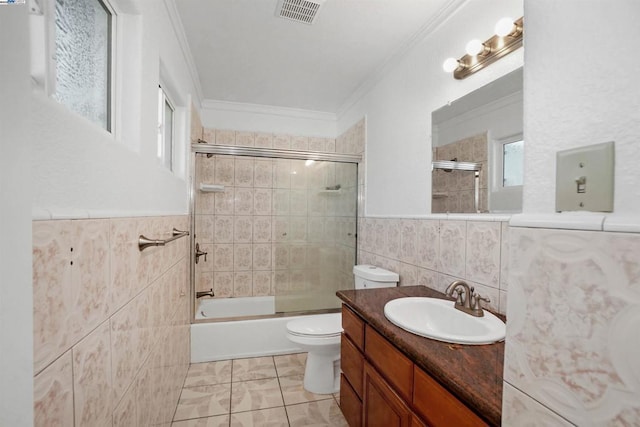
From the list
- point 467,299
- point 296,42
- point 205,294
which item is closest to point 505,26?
point 467,299


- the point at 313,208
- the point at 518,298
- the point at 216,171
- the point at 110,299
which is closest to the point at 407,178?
the point at 313,208

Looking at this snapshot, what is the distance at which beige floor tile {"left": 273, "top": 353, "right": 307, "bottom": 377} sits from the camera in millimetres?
2236

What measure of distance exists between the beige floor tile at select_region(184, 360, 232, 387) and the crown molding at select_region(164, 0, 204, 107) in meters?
2.39

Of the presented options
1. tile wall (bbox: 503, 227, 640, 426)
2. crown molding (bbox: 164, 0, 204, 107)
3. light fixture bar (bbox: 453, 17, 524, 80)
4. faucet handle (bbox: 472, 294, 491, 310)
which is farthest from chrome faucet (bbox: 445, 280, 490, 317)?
crown molding (bbox: 164, 0, 204, 107)

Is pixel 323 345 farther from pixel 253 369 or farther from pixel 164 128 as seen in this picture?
pixel 164 128

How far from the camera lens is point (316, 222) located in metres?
2.89

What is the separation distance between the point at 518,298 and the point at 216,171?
10.3 ft

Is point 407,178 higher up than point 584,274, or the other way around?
point 407,178

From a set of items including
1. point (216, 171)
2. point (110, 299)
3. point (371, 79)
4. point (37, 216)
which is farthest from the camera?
point (216, 171)

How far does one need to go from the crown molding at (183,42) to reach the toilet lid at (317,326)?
2.10 meters

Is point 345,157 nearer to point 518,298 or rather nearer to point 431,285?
point 431,285

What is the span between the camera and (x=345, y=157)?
2.78 m

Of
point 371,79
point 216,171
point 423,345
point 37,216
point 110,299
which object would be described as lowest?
point 423,345

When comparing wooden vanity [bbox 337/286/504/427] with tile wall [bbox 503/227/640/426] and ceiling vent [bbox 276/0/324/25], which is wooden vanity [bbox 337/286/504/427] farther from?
ceiling vent [bbox 276/0/324/25]
